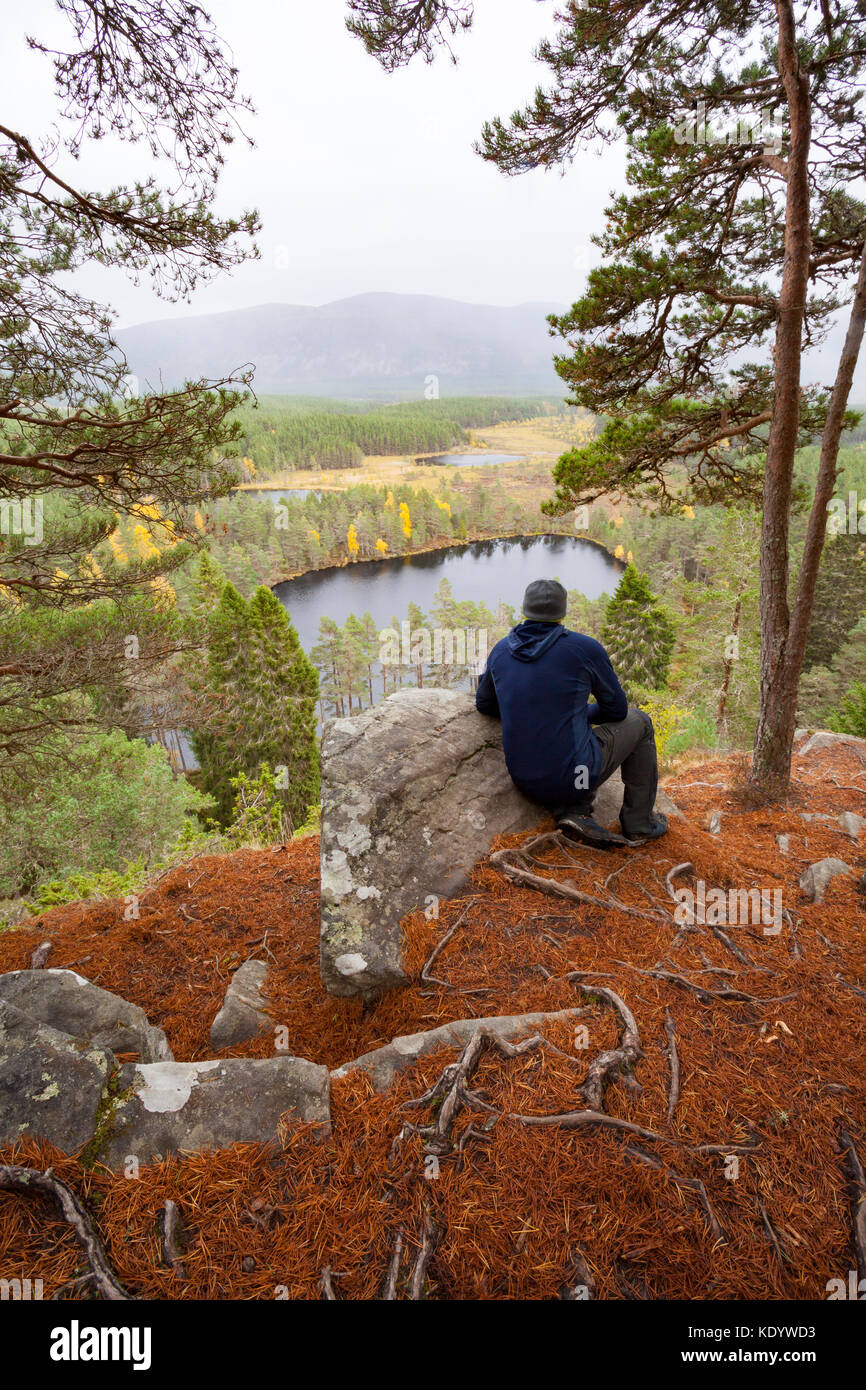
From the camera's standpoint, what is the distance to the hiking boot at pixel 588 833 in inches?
163

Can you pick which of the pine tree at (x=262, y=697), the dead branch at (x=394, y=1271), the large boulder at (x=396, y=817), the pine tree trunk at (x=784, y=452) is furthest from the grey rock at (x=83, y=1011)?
the pine tree at (x=262, y=697)

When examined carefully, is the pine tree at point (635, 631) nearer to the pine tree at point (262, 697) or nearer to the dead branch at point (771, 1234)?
the pine tree at point (262, 697)

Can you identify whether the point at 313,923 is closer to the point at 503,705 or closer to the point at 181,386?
the point at 503,705

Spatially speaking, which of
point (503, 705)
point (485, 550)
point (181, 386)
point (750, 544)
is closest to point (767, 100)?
point (181, 386)

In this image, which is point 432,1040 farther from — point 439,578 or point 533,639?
point 439,578

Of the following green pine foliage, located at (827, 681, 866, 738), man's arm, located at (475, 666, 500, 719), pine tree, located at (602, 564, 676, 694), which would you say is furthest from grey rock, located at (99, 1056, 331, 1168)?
pine tree, located at (602, 564, 676, 694)

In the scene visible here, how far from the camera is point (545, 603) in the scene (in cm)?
388

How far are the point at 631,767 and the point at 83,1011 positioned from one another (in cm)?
360

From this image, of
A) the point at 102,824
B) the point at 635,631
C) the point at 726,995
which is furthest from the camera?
the point at 635,631

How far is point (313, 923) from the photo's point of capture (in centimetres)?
434

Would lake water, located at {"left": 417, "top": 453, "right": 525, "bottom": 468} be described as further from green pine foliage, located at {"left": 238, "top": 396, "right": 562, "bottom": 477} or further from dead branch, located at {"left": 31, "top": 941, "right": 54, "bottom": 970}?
dead branch, located at {"left": 31, "top": 941, "right": 54, "bottom": 970}

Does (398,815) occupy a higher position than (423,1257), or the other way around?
(398,815)

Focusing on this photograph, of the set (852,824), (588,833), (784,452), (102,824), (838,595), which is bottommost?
(102,824)

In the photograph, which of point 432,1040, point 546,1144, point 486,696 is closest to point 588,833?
point 486,696
